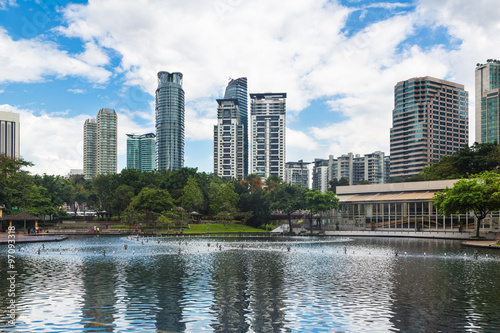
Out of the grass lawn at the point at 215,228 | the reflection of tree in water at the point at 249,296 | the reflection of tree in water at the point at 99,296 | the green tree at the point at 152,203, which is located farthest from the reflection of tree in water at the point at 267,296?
the green tree at the point at 152,203

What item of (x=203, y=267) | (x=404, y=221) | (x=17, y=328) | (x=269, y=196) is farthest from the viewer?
(x=269, y=196)

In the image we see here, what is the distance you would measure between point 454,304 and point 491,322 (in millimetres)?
3805

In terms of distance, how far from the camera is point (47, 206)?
352 ft

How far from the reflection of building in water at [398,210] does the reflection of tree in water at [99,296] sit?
252 feet

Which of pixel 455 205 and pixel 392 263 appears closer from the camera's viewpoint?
pixel 392 263

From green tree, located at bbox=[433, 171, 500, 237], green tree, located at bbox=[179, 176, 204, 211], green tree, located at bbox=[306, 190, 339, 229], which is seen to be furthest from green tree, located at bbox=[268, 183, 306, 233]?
green tree, located at bbox=[433, 171, 500, 237]

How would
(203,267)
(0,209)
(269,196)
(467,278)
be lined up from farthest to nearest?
→ (269,196)
(0,209)
(203,267)
(467,278)

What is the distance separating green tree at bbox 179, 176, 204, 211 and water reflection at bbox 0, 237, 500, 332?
3075 inches

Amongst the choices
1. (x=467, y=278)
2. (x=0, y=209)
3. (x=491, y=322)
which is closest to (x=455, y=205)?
(x=467, y=278)

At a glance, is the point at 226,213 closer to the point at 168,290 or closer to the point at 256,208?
the point at 256,208

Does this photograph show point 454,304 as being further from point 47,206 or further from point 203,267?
point 47,206

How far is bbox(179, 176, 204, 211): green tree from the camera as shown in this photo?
121188 millimetres

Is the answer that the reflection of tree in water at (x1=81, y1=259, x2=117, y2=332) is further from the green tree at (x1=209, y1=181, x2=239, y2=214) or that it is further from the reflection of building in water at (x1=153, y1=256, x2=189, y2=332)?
the green tree at (x1=209, y1=181, x2=239, y2=214)

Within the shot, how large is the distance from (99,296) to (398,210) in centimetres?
8935
